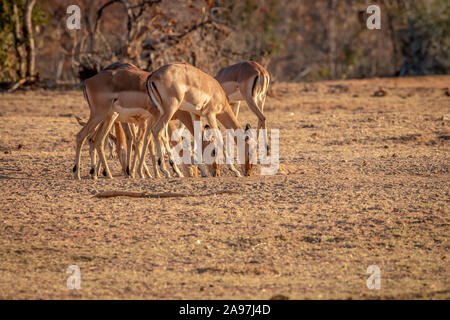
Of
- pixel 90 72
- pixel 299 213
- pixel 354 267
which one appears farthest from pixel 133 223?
pixel 90 72

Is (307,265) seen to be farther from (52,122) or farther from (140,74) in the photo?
(52,122)

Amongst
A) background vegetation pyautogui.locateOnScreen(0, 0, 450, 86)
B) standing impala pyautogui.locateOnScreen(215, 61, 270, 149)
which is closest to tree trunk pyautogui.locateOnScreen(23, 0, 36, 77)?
background vegetation pyautogui.locateOnScreen(0, 0, 450, 86)

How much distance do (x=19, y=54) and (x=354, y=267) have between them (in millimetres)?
14429

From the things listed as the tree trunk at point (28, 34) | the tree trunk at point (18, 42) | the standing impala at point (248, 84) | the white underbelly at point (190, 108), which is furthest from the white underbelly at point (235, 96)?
the tree trunk at point (18, 42)

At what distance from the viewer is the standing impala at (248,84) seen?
37.3 ft

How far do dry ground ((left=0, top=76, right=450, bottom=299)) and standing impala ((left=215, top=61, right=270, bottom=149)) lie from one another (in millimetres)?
1086

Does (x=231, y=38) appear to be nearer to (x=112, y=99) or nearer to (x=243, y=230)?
(x=112, y=99)

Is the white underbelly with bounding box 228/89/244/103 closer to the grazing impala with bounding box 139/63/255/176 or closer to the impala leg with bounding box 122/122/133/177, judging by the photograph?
the grazing impala with bounding box 139/63/255/176

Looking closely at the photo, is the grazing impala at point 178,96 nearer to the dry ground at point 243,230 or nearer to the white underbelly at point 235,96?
the dry ground at point 243,230

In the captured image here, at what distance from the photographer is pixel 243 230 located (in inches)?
253

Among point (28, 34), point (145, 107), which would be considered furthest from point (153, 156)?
point (28, 34)

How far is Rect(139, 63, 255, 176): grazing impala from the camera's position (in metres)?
8.55

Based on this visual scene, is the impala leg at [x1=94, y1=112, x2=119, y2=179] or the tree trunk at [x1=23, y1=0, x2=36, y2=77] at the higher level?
the tree trunk at [x1=23, y1=0, x2=36, y2=77]

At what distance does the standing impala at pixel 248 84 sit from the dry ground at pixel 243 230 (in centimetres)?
109
